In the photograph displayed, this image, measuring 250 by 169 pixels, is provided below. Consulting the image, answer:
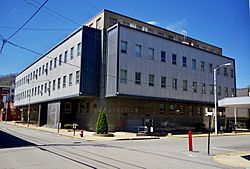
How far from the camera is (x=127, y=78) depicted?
30.8 metres

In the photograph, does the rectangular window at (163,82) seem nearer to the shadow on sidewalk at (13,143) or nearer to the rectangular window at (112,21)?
the rectangular window at (112,21)

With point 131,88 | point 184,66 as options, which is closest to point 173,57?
point 184,66

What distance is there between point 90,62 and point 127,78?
5.26 metres

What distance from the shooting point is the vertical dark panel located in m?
31.7

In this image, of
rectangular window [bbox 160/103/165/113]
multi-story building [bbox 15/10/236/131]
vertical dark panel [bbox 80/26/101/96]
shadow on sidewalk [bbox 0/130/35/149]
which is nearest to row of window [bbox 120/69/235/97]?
multi-story building [bbox 15/10/236/131]

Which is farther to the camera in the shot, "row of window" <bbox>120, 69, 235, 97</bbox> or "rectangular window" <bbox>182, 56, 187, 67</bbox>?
"rectangular window" <bbox>182, 56, 187, 67</bbox>

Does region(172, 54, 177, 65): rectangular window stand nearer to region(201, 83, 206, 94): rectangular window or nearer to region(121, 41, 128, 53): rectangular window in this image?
region(201, 83, 206, 94): rectangular window

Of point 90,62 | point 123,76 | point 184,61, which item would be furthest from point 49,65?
point 184,61

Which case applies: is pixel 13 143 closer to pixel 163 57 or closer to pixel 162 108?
pixel 162 108

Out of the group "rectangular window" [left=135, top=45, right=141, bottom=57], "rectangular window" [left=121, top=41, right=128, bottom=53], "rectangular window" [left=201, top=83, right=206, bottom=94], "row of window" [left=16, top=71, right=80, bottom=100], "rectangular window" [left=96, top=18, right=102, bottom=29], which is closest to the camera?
"rectangular window" [left=121, top=41, right=128, bottom=53]

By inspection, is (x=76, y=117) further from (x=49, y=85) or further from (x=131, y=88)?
(x=131, y=88)

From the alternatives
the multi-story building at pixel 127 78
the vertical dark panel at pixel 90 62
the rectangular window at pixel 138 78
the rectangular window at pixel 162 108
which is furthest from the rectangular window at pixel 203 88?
the vertical dark panel at pixel 90 62

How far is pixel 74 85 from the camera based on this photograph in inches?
1302

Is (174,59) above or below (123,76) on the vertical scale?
above
